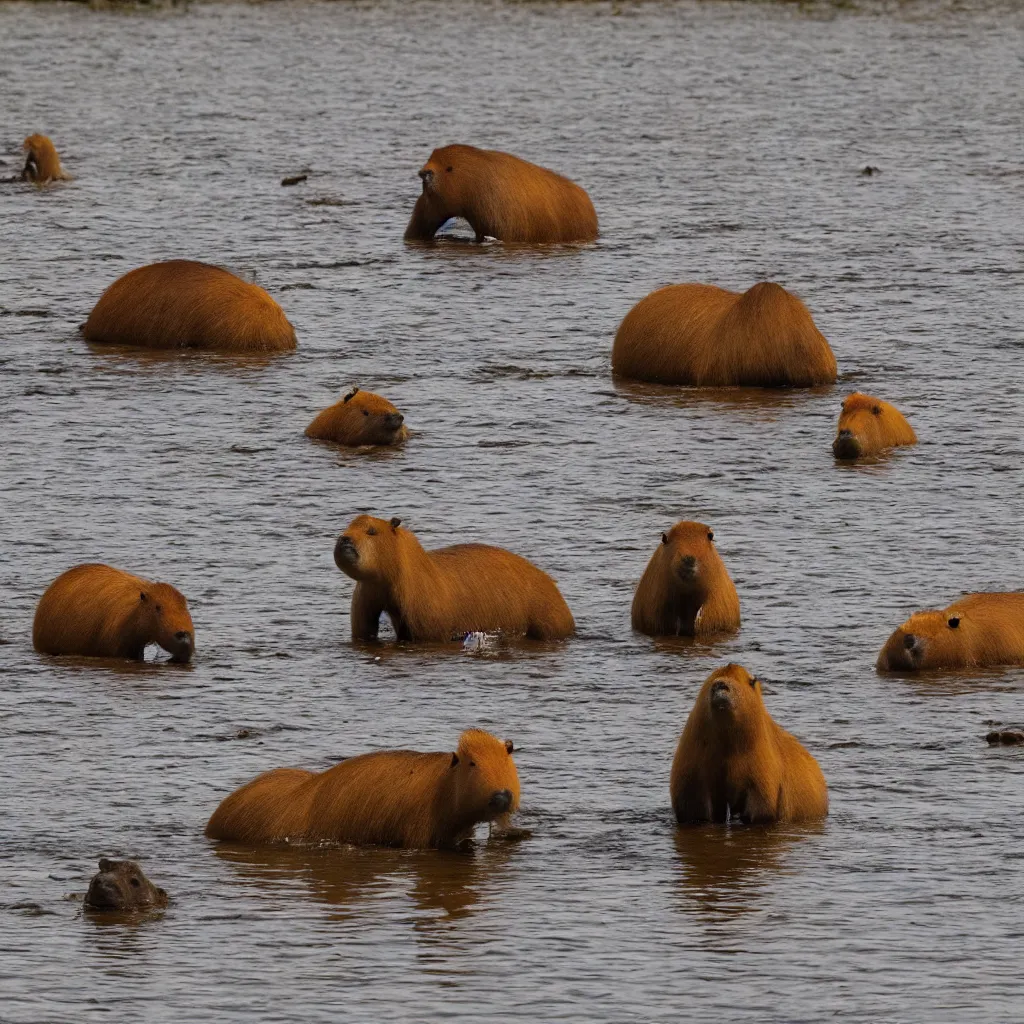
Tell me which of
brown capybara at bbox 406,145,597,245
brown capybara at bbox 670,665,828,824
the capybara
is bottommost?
the capybara

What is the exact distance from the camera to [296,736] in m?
11.7

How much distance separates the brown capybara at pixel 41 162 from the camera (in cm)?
2734

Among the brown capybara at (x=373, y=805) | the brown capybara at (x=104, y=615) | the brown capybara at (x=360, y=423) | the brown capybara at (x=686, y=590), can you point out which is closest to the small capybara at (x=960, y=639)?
the brown capybara at (x=686, y=590)

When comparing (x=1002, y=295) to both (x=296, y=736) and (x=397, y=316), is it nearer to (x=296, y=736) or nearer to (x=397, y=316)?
(x=397, y=316)

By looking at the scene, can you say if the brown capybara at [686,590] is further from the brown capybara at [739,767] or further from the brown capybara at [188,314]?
the brown capybara at [188,314]

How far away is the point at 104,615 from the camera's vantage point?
12875mm

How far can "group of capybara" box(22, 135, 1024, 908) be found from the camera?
10352 millimetres

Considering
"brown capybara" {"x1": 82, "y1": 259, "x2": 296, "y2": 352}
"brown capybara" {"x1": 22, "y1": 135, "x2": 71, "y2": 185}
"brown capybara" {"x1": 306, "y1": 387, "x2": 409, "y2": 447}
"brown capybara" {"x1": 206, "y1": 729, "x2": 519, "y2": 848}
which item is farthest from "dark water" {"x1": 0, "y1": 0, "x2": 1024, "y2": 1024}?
"brown capybara" {"x1": 22, "y1": 135, "x2": 71, "y2": 185}

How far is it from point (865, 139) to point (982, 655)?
18.5m

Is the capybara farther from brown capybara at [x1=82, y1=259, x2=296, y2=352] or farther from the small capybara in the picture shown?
brown capybara at [x1=82, y1=259, x2=296, y2=352]

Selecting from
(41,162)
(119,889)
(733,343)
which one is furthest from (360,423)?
(41,162)

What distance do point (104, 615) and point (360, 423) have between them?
4533mm

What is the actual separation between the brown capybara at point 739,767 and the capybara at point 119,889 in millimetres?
2197

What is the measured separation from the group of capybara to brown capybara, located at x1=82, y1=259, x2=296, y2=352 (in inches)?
0.6
